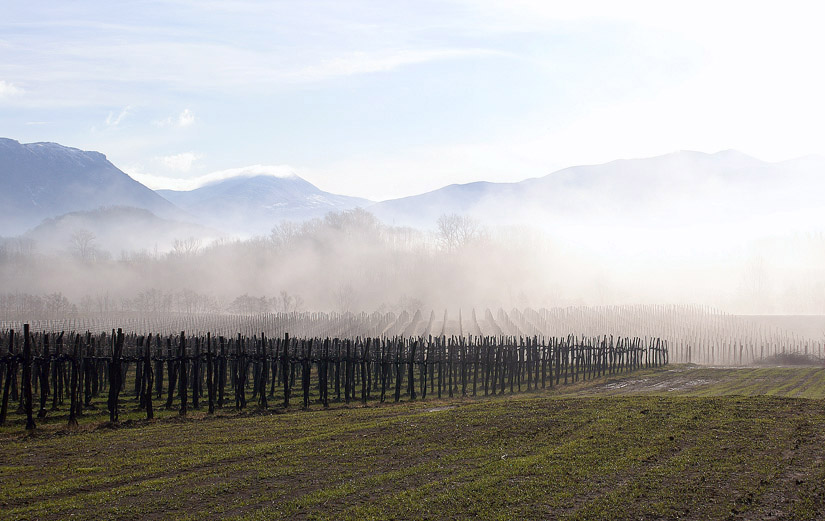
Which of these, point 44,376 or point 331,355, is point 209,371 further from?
point 331,355

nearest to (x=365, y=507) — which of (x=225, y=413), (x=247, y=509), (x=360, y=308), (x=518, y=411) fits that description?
(x=247, y=509)

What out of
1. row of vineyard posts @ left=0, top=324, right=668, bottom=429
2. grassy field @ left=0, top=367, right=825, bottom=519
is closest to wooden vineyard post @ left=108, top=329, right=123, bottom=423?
row of vineyard posts @ left=0, top=324, right=668, bottom=429

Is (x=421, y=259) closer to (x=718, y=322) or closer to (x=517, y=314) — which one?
(x=517, y=314)

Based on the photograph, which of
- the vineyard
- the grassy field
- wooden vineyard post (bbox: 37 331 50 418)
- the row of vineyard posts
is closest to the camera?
the grassy field

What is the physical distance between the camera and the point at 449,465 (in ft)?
54.5

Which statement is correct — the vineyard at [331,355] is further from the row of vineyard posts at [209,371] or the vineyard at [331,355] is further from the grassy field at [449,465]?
the grassy field at [449,465]

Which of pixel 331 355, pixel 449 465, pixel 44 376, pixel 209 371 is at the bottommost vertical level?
pixel 449 465

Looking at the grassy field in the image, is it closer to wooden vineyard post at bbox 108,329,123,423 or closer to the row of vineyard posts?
wooden vineyard post at bbox 108,329,123,423

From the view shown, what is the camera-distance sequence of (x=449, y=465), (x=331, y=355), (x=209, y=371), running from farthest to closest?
(x=331, y=355) → (x=209, y=371) → (x=449, y=465)

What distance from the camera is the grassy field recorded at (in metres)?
13.3

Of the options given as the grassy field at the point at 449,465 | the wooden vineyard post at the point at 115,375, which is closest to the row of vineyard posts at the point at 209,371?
the wooden vineyard post at the point at 115,375

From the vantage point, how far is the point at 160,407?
3238 centimetres

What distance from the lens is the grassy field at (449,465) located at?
1332 centimetres

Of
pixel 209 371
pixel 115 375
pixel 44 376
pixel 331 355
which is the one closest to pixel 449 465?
pixel 209 371
